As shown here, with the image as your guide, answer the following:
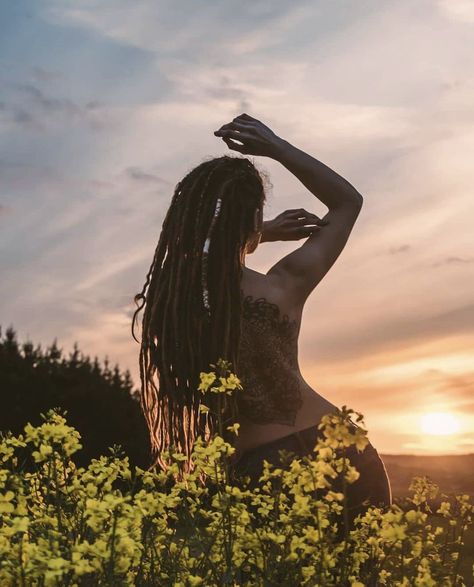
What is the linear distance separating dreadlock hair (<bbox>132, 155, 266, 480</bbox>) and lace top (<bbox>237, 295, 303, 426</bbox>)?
7 centimetres

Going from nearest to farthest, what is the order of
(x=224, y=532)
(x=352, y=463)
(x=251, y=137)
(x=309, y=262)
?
(x=224, y=532), (x=352, y=463), (x=309, y=262), (x=251, y=137)

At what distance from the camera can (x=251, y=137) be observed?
5.20 m

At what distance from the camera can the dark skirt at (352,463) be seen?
14.4 ft

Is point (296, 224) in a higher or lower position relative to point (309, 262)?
higher

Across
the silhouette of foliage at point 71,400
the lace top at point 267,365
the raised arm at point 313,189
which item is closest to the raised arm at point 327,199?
the raised arm at point 313,189

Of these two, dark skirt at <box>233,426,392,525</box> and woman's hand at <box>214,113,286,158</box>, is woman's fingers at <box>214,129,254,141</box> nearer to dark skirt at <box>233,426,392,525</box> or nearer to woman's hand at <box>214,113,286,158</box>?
woman's hand at <box>214,113,286,158</box>

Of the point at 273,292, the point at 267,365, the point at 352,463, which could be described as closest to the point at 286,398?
the point at 267,365

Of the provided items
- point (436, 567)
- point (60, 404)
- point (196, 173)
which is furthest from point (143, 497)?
point (60, 404)

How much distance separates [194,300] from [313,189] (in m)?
1.05

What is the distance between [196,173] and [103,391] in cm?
1351

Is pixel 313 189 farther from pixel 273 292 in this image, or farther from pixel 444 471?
pixel 444 471

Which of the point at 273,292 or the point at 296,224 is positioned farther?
the point at 296,224

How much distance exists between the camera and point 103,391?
18.2 m

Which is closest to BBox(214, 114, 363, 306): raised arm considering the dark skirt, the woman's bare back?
the woman's bare back
